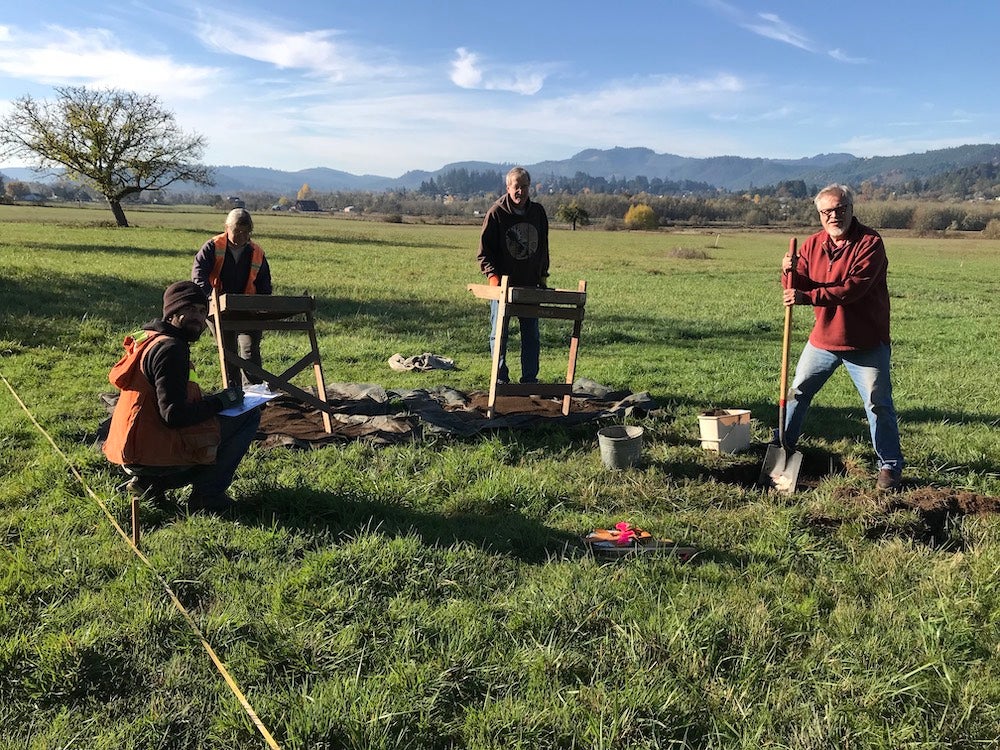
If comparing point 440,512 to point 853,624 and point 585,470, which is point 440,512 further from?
point 853,624

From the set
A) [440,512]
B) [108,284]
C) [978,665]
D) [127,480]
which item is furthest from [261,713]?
[108,284]

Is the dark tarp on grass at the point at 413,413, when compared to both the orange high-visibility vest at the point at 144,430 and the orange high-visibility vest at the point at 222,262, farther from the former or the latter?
the orange high-visibility vest at the point at 144,430

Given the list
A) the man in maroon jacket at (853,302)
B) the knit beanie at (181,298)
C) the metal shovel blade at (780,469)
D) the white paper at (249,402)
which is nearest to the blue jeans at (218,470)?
the white paper at (249,402)

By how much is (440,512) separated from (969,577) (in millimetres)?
3357

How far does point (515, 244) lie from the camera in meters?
7.69

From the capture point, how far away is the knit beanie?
418cm

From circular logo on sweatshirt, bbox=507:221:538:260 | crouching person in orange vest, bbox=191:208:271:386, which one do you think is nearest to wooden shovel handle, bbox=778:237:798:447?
circular logo on sweatshirt, bbox=507:221:538:260

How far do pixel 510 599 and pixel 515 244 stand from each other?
477 centimetres

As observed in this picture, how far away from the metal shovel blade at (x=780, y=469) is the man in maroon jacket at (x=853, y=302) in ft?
2.09

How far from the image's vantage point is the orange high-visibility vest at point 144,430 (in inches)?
164

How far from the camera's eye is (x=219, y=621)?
3.46 m

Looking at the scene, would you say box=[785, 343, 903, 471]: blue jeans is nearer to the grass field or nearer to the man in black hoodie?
the grass field

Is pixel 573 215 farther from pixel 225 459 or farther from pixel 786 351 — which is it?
pixel 225 459

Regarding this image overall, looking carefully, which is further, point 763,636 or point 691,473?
point 691,473
